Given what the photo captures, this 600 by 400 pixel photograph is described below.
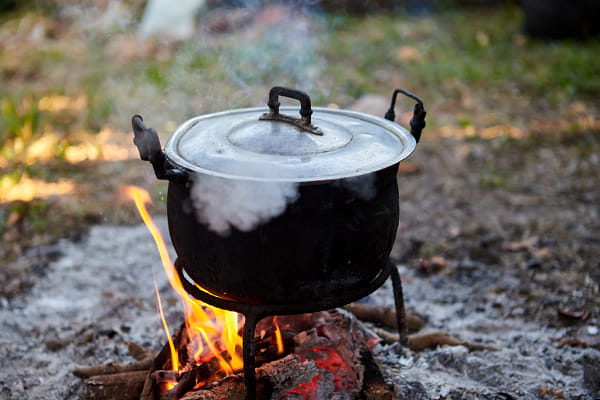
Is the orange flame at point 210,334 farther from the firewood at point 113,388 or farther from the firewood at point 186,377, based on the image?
the firewood at point 113,388

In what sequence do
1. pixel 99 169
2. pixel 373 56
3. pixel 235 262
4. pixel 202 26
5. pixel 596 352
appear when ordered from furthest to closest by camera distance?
pixel 202 26
pixel 373 56
pixel 99 169
pixel 596 352
pixel 235 262

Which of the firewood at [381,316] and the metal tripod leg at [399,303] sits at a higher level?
the metal tripod leg at [399,303]

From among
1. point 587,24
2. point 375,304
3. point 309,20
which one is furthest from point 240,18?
point 375,304

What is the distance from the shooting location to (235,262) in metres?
1.70

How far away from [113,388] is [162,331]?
57 centimetres

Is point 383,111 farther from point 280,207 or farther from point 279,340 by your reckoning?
point 280,207

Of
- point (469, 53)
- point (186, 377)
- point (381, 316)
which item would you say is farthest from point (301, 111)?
point (469, 53)

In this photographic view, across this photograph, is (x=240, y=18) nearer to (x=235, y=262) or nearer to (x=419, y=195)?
(x=419, y=195)

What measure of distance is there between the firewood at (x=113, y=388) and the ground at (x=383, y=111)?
125 cm

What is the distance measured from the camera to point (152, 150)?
5.28ft

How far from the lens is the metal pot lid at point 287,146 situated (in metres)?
1.65

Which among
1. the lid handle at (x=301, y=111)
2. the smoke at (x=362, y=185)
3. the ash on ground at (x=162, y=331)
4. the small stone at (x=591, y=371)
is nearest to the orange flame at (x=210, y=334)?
the ash on ground at (x=162, y=331)

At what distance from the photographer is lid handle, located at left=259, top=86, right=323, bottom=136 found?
5.84 ft

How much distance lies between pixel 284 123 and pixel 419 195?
2615 millimetres
